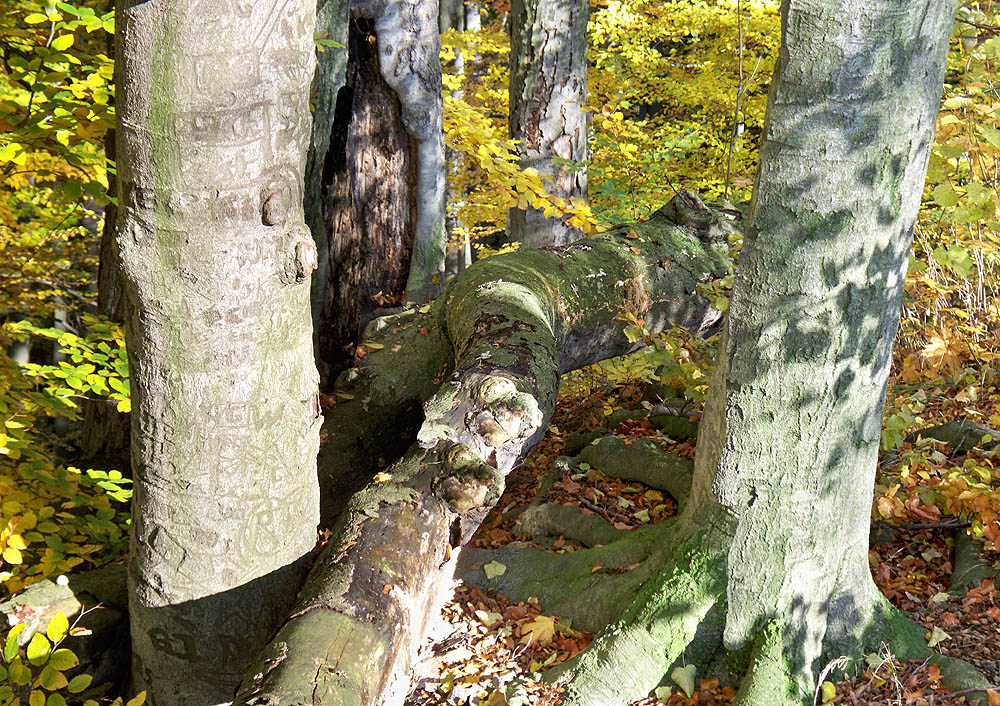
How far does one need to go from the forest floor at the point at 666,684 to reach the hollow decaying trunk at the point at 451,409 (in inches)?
24.2

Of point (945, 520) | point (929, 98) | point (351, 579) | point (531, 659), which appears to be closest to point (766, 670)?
point (531, 659)

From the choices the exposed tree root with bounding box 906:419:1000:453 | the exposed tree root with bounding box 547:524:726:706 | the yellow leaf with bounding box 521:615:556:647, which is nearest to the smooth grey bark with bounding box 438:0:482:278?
the exposed tree root with bounding box 906:419:1000:453

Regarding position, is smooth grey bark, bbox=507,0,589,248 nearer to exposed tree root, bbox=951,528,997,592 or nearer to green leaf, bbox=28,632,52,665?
exposed tree root, bbox=951,528,997,592

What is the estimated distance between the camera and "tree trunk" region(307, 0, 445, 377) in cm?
478

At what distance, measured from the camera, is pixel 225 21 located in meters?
2.20

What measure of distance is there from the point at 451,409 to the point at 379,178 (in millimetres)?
2394

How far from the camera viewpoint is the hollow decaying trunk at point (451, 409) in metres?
2.32

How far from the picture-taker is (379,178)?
196 inches

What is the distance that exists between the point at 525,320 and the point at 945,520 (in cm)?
259

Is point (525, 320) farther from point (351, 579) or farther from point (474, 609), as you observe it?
point (351, 579)

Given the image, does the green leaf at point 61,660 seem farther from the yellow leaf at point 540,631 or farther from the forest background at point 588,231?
the yellow leaf at point 540,631

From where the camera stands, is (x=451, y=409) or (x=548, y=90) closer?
(x=451, y=409)

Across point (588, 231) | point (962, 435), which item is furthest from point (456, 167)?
point (962, 435)

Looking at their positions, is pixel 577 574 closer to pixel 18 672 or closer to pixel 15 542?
pixel 18 672
